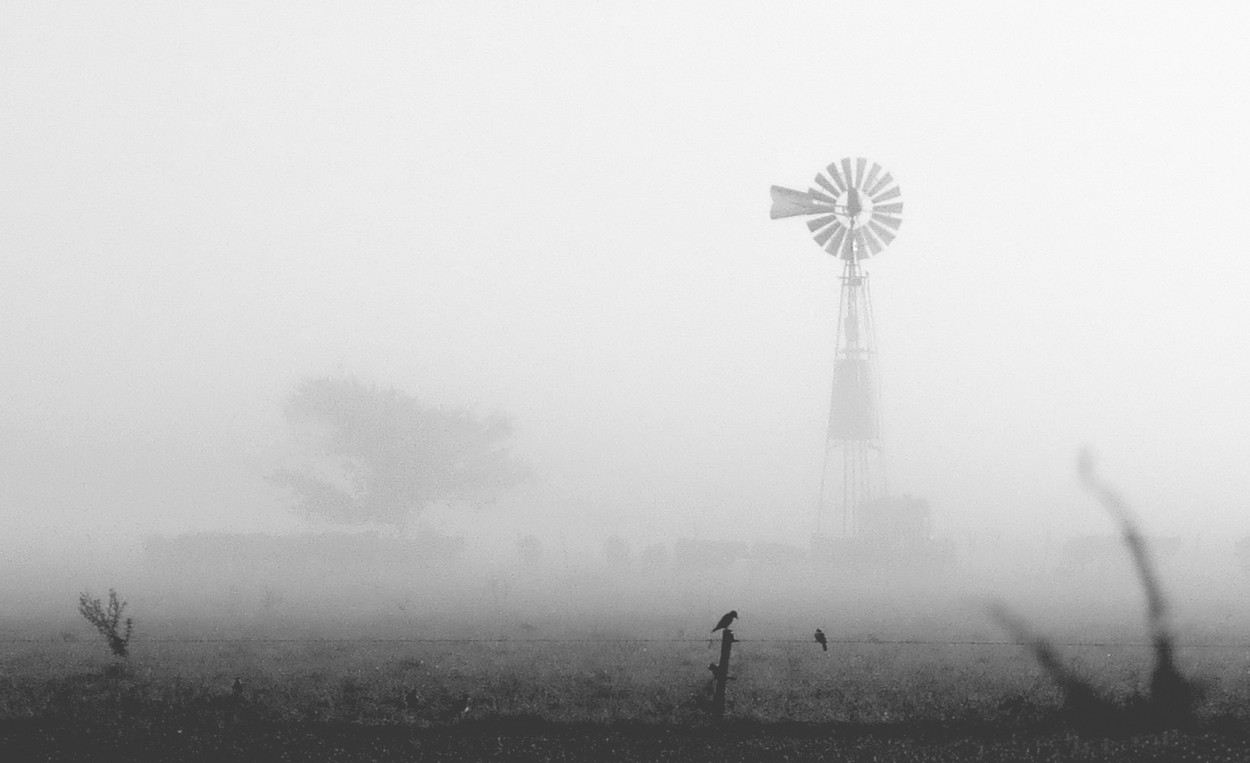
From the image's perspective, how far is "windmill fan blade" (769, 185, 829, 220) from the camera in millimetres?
45938

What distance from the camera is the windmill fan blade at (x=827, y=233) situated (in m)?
45.8

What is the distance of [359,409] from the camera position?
59375 mm

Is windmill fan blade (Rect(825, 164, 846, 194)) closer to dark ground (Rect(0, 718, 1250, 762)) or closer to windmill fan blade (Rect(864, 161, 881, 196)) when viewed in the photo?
windmill fan blade (Rect(864, 161, 881, 196))

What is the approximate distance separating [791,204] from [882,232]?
12.7 feet

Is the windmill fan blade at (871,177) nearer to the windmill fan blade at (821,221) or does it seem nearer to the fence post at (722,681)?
the windmill fan blade at (821,221)

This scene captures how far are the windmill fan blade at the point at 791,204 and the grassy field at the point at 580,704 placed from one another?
87.6 ft

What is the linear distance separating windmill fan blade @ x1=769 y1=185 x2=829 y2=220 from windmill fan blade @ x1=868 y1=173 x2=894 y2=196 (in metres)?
2.32

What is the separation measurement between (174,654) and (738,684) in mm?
11385

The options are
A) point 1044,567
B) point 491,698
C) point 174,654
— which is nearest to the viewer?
point 491,698

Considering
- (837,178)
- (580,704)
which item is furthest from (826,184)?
(580,704)

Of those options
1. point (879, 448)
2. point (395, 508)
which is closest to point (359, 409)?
point (395, 508)

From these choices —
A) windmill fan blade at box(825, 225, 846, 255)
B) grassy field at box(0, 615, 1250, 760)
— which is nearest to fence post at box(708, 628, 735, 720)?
grassy field at box(0, 615, 1250, 760)

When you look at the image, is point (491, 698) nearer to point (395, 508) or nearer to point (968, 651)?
point (968, 651)

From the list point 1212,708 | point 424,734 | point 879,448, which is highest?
point 879,448
